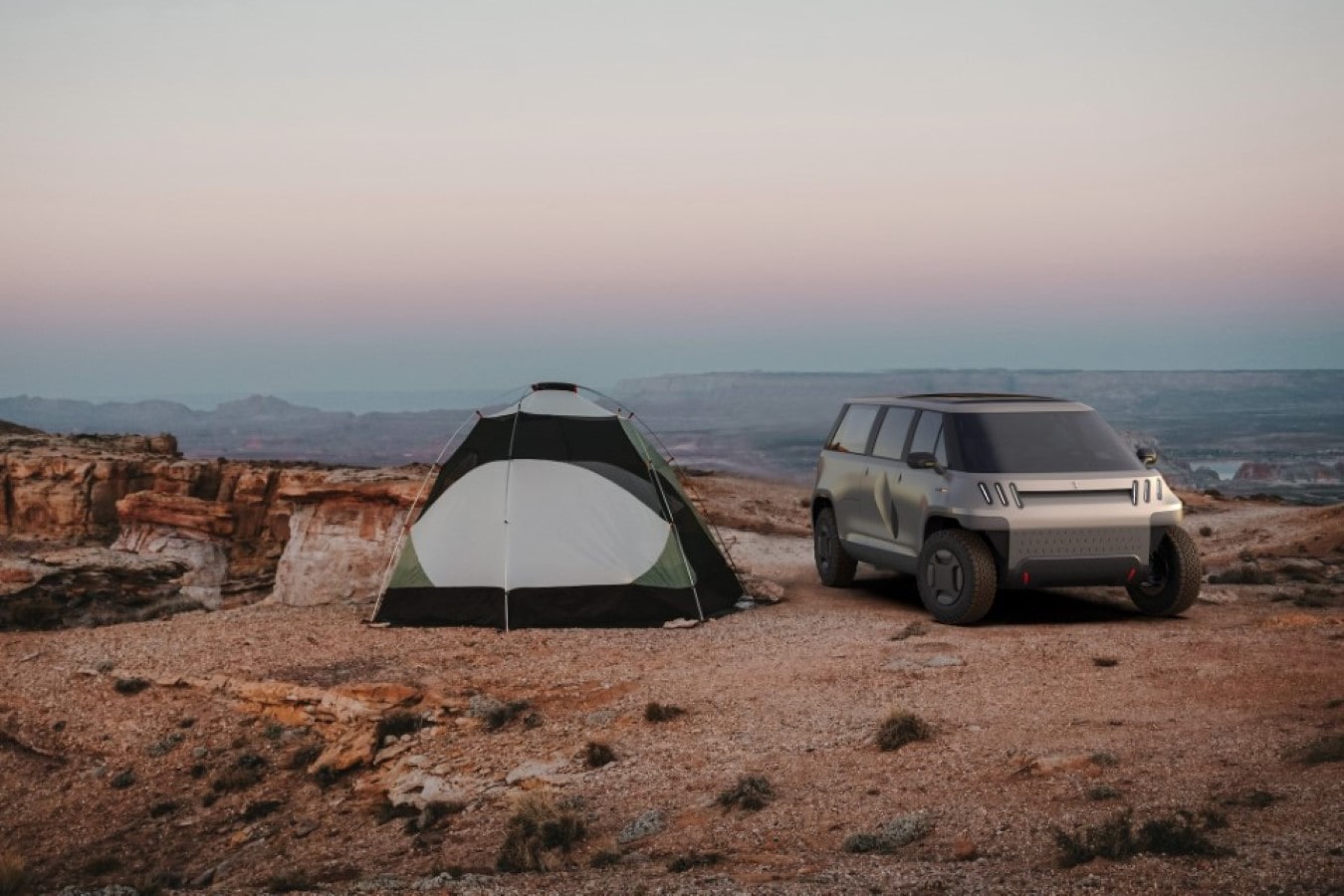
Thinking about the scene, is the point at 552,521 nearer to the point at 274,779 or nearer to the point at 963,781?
the point at 274,779

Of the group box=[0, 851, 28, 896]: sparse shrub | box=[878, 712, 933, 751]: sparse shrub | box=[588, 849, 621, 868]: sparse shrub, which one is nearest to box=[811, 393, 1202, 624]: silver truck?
box=[878, 712, 933, 751]: sparse shrub

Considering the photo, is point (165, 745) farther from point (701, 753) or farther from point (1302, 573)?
point (1302, 573)

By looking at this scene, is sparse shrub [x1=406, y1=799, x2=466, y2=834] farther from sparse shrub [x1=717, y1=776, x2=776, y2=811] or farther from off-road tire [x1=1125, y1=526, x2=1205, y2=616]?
off-road tire [x1=1125, y1=526, x2=1205, y2=616]

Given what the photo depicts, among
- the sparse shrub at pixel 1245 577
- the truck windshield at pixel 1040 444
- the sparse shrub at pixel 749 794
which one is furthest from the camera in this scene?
the sparse shrub at pixel 1245 577

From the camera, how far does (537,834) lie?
851 centimetres

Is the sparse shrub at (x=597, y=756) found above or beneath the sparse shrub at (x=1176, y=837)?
beneath

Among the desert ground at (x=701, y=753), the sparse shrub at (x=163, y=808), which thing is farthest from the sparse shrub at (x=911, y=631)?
the sparse shrub at (x=163, y=808)

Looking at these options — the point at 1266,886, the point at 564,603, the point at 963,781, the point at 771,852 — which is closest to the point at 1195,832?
the point at 1266,886

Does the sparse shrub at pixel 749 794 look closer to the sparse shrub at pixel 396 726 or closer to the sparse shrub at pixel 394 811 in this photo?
the sparse shrub at pixel 394 811

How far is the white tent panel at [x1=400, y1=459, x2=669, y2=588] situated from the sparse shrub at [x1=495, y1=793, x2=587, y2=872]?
6.43 metres

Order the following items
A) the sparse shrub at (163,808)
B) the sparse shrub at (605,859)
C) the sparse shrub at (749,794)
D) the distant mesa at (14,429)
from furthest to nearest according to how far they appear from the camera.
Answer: the distant mesa at (14,429)
the sparse shrub at (163,808)
the sparse shrub at (749,794)
the sparse shrub at (605,859)

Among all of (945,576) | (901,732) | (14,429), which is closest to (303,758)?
(901,732)

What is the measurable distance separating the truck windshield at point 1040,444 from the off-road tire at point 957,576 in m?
0.84

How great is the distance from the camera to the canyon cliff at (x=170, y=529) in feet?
77.5
